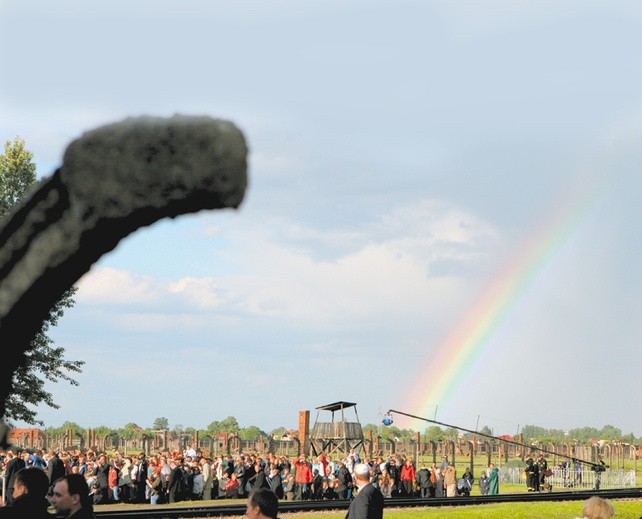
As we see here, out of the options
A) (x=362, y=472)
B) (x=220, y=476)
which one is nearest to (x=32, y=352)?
(x=220, y=476)

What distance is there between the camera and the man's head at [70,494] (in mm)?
5668

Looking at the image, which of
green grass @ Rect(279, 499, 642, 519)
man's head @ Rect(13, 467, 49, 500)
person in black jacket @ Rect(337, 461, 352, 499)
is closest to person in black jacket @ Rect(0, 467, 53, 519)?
man's head @ Rect(13, 467, 49, 500)

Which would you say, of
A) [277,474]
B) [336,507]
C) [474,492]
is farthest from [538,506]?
[474,492]

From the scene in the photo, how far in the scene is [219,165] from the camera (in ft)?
6.76

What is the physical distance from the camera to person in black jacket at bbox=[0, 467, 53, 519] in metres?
4.82

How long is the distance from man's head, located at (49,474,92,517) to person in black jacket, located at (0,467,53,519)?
5.1 inches

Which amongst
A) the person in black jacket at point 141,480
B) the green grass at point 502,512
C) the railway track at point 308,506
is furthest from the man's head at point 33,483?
the person in black jacket at point 141,480

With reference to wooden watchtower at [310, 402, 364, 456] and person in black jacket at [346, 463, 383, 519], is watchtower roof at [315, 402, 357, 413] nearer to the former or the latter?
wooden watchtower at [310, 402, 364, 456]

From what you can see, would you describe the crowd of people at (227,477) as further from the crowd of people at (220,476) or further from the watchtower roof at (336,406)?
the watchtower roof at (336,406)

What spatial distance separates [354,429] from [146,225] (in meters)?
45.2

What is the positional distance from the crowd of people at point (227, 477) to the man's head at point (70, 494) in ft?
67.5

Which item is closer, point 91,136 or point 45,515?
point 91,136

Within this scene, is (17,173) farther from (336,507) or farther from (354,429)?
(336,507)

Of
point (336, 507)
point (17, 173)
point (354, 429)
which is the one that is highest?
point (17, 173)
